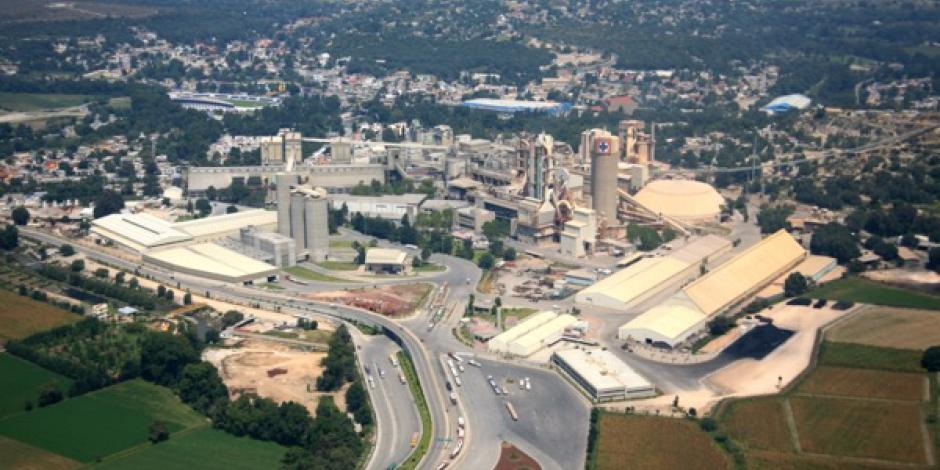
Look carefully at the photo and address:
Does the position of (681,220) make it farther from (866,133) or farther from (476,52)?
(476,52)

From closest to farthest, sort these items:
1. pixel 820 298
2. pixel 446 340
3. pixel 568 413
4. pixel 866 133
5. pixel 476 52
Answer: pixel 568 413, pixel 446 340, pixel 820 298, pixel 866 133, pixel 476 52

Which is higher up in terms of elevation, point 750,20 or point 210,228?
point 750,20

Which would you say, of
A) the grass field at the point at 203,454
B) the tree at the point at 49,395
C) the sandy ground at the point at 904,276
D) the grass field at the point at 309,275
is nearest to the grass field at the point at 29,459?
the grass field at the point at 203,454

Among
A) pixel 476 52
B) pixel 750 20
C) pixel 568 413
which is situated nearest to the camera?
pixel 568 413

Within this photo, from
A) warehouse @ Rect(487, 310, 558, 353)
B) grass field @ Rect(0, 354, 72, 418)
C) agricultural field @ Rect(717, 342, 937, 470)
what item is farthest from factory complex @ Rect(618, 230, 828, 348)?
grass field @ Rect(0, 354, 72, 418)

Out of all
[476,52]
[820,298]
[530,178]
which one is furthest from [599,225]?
[476,52]

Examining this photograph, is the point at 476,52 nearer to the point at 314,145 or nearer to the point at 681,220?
the point at 314,145

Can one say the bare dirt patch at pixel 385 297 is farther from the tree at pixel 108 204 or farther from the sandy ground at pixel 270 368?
the tree at pixel 108 204

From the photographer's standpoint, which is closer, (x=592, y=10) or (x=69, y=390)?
(x=69, y=390)
